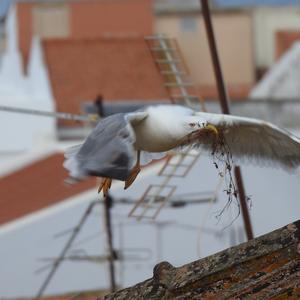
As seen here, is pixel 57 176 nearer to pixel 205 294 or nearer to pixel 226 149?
pixel 226 149

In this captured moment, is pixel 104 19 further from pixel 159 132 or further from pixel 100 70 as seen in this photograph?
pixel 159 132

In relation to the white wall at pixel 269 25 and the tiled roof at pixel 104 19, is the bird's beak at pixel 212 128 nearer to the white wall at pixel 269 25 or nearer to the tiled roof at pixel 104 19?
the tiled roof at pixel 104 19

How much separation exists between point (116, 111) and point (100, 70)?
8752 mm

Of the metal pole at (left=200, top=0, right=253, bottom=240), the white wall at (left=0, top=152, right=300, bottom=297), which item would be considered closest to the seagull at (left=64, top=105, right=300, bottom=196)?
the metal pole at (left=200, top=0, right=253, bottom=240)

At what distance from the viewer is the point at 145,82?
26422mm

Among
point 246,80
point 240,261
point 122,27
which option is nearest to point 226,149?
point 240,261

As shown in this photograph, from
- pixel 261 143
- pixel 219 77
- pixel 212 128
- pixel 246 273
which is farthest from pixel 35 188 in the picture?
pixel 246 273

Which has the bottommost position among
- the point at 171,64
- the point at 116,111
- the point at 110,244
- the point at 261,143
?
the point at 261,143

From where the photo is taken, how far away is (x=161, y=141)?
5949 mm

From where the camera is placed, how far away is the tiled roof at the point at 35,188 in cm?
1756

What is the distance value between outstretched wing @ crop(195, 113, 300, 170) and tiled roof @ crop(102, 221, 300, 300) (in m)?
1.63

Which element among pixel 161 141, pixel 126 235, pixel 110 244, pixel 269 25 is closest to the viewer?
pixel 161 141

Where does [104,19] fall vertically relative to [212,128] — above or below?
above

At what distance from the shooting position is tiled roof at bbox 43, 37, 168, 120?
26.0 metres
